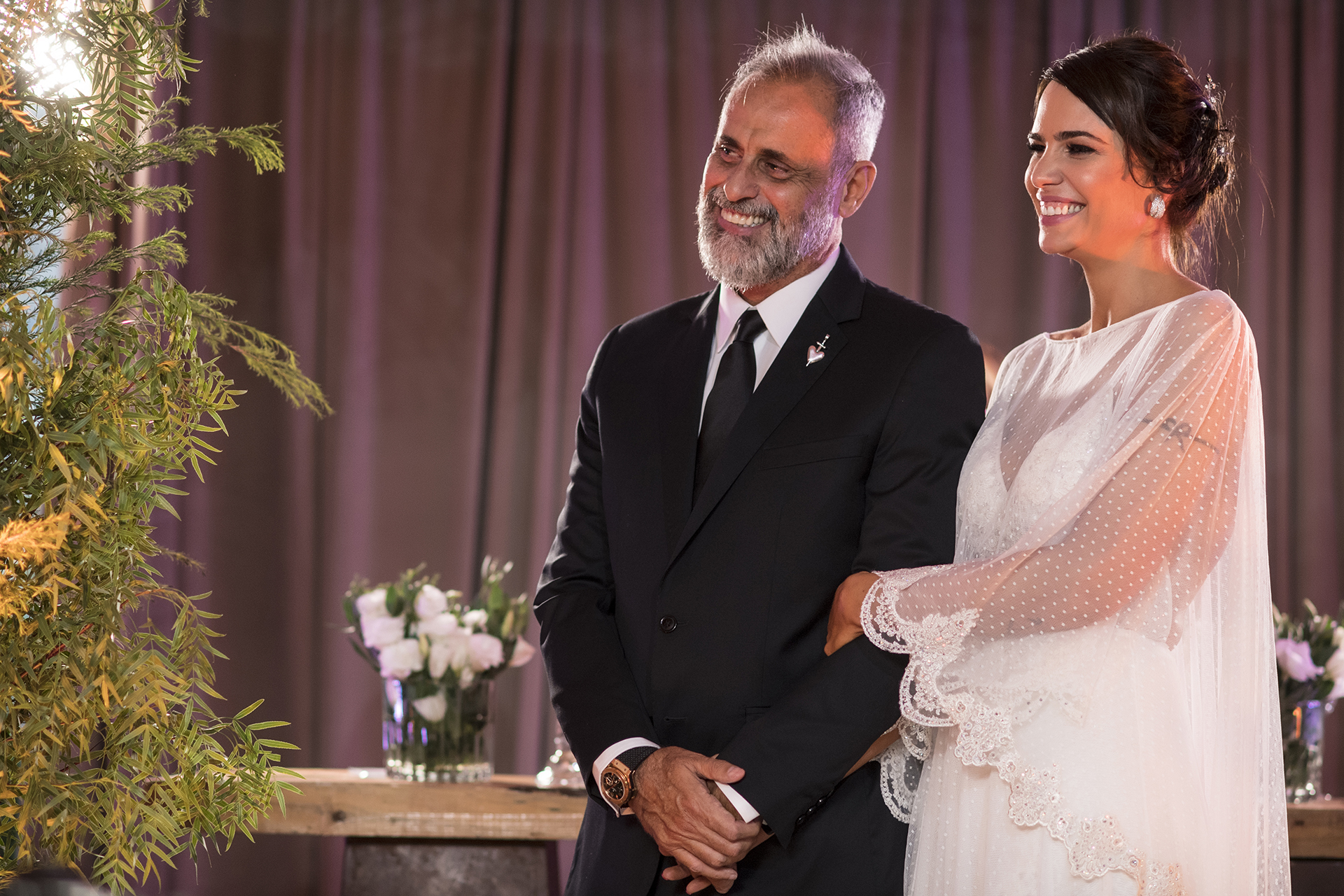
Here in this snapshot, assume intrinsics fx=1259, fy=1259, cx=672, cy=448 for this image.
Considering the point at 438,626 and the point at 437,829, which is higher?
the point at 438,626

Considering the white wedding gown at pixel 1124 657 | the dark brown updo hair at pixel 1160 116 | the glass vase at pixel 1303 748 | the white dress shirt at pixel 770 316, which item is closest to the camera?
the white wedding gown at pixel 1124 657

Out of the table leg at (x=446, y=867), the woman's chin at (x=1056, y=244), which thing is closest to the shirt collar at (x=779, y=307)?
the woman's chin at (x=1056, y=244)

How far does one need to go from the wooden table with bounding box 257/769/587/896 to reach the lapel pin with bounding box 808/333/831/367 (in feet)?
4.82

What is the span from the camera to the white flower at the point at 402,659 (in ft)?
9.77

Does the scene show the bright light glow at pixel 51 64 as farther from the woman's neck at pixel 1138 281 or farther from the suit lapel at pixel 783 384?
the woman's neck at pixel 1138 281

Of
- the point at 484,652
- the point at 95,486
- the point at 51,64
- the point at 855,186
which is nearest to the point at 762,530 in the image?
the point at 855,186

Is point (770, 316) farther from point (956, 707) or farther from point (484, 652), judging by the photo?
point (484, 652)

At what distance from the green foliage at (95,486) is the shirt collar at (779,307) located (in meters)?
0.99

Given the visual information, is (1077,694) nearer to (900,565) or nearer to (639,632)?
(900,565)

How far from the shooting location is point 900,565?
181 centimetres

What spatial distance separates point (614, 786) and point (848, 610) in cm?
43

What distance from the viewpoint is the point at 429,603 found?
2.99 m

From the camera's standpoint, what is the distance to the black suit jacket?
1.77 metres

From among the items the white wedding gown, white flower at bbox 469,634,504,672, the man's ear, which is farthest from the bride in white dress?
white flower at bbox 469,634,504,672
